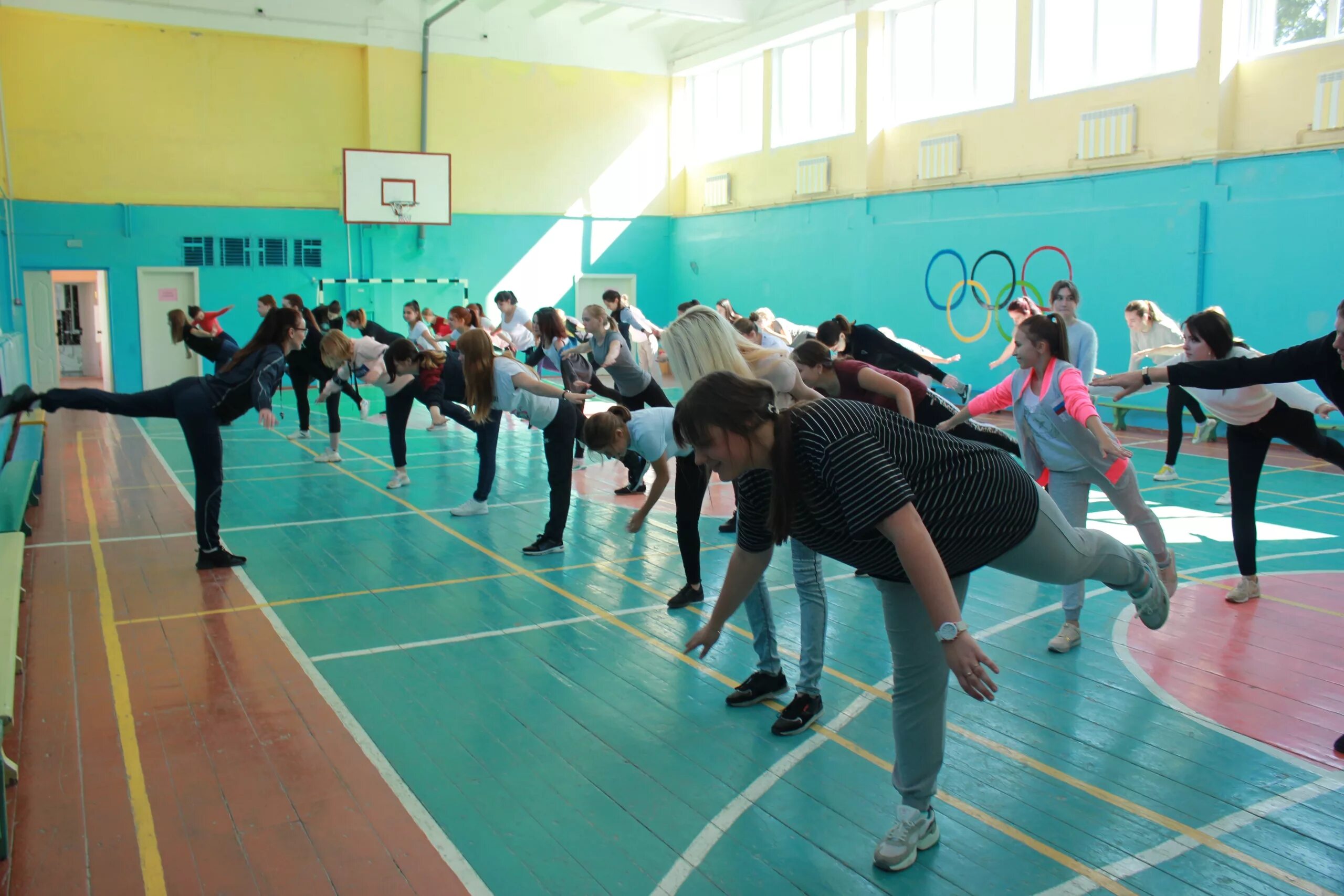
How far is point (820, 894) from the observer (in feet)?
10.3

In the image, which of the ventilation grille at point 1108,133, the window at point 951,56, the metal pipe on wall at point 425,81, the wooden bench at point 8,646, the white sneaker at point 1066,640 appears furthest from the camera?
the metal pipe on wall at point 425,81

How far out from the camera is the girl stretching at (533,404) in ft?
23.6

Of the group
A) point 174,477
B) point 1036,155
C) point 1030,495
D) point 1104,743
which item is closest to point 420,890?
point 1030,495

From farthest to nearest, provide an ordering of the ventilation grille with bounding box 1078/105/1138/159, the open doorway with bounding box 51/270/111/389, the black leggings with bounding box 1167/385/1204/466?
the open doorway with bounding box 51/270/111/389 < the ventilation grille with bounding box 1078/105/1138/159 < the black leggings with bounding box 1167/385/1204/466

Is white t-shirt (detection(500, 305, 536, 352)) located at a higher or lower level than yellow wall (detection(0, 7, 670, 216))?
lower

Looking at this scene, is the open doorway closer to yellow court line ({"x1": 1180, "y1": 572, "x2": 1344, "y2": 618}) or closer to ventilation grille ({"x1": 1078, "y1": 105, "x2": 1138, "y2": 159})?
ventilation grille ({"x1": 1078, "y1": 105, "x2": 1138, "y2": 159})

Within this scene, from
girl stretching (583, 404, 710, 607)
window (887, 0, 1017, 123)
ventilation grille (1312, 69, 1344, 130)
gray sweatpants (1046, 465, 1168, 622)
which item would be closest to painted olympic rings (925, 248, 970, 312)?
window (887, 0, 1017, 123)

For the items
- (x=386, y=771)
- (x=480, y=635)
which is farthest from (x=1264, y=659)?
(x=386, y=771)

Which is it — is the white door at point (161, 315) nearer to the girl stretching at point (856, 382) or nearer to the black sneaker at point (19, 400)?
the black sneaker at point (19, 400)

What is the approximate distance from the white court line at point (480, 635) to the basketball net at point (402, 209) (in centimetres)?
1574

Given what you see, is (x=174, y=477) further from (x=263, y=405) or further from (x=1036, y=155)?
(x=1036, y=155)

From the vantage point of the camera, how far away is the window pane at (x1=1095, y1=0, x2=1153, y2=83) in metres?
14.0

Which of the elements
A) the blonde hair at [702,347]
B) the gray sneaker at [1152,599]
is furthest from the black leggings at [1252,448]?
the blonde hair at [702,347]

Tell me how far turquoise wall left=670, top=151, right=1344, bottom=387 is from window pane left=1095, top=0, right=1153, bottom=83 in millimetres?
1542
